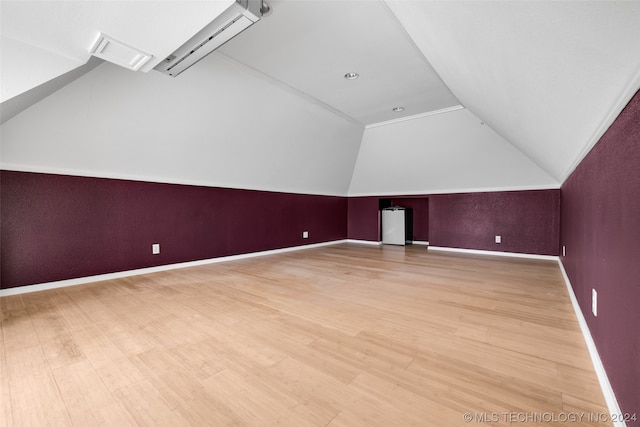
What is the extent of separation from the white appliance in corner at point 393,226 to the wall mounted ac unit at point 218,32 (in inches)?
210

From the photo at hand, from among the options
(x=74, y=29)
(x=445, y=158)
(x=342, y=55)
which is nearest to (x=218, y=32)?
(x=74, y=29)

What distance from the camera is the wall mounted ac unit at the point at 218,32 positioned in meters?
1.55

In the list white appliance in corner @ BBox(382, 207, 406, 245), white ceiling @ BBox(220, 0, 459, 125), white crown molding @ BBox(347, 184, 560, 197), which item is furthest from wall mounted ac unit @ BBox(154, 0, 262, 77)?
white appliance in corner @ BBox(382, 207, 406, 245)

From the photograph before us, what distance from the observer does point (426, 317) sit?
2.14 metres

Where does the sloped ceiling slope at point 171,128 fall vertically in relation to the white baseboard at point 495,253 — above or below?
above

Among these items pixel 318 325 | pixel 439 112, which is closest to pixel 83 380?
pixel 318 325

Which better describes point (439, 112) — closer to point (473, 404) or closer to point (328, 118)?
point (328, 118)

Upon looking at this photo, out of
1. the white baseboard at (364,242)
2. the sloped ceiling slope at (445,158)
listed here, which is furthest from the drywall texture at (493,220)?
the white baseboard at (364,242)

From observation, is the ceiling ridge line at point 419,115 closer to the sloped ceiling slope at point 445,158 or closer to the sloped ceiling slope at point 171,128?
the sloped ceiling slope at point 445,158

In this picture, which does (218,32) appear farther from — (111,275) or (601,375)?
(111,275)

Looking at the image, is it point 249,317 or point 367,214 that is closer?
point 249,317

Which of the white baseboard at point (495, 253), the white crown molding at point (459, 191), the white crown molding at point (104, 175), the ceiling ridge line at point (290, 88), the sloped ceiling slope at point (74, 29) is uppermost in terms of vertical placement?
the ceiling ridge line at point (290, 88)

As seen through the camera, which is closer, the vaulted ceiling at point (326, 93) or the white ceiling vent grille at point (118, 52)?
the vaulted ceiling at point (326, 93)

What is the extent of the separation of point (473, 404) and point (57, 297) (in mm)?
3640
